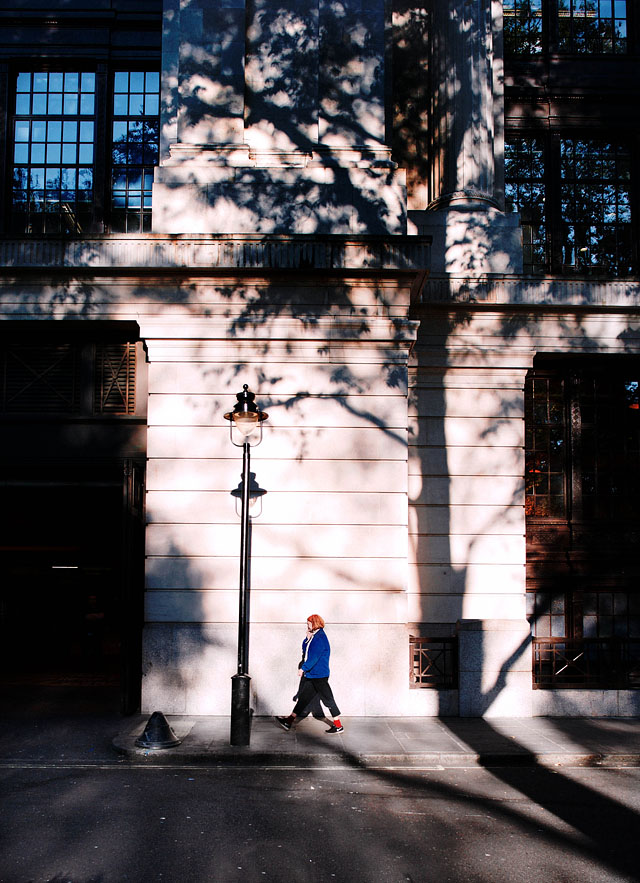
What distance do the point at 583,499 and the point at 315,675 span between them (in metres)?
7.02

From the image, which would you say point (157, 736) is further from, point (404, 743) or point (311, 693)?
point (404, 743)

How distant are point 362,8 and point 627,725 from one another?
13.6 metres

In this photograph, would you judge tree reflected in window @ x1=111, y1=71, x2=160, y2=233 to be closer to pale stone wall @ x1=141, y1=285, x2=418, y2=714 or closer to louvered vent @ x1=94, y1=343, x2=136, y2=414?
louvered vent @ x1=94, y1=343, x2=136, y2=414

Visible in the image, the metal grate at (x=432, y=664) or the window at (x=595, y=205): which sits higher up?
the window at (x=595, y=205)

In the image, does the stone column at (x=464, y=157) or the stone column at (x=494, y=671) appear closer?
the stone column at (x=494, y=671)

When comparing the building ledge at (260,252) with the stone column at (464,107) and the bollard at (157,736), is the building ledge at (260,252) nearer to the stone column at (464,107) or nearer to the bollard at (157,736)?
the stone column at (464,107)

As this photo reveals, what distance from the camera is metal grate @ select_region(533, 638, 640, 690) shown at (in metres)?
12.6

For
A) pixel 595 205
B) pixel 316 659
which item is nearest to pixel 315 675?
pixel 316 659

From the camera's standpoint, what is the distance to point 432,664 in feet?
40.9

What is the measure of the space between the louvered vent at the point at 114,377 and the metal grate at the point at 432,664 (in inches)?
262

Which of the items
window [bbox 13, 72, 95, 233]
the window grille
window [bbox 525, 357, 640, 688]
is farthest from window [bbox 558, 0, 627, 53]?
window [bbox 13, 72, 95, 233]

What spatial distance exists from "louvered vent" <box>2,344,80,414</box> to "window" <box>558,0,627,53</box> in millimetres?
12535

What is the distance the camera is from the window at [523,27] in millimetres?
16094

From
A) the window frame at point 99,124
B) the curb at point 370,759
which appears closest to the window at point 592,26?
the window frame at point 99,124
